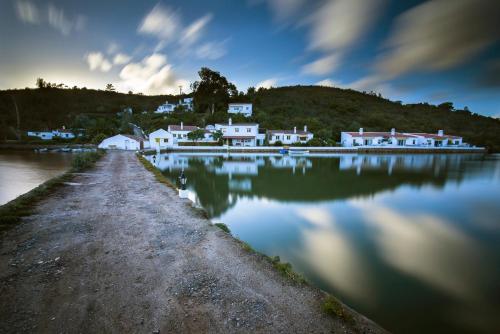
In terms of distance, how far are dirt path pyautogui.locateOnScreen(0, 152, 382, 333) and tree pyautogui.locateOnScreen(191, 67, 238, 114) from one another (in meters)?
50.1

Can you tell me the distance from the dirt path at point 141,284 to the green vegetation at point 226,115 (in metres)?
38.5

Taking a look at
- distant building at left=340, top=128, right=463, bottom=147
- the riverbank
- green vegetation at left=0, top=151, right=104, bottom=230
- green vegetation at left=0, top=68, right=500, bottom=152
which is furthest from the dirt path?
distant building at left=340, top=128, right=463, bottom=147

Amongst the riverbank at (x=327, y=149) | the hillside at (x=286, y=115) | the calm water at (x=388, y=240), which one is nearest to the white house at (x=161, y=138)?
the riverbank at (x=327, y=149)

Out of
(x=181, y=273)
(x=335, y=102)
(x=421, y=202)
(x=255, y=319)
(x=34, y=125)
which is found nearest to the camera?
(x=255, y=319)

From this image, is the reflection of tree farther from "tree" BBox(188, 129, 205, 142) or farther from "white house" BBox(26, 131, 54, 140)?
"white house" BBox(26, 131, 54, 140)

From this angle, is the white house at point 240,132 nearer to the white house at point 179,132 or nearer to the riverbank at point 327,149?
the riverbank at point 327,149

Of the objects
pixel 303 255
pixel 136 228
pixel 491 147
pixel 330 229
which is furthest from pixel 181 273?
pixel 491 147

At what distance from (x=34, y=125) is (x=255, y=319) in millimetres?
79635

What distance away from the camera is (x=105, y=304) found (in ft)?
11.0

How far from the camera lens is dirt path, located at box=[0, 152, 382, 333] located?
3090 mm

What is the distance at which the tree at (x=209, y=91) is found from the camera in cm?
5431

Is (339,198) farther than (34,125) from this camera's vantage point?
No

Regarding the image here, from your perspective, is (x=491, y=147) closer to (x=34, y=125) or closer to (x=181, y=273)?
(x=181, y=273)

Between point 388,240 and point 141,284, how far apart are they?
24.0 feet
